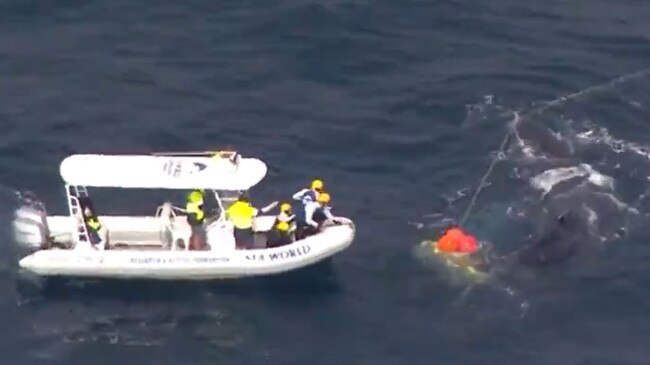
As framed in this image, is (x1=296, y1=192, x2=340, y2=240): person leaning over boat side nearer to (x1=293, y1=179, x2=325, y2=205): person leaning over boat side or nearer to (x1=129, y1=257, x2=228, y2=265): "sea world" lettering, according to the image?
(x1=293, y1=179, x2=325, y2=205): person leaning over boat side

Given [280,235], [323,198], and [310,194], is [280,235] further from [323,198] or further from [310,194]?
[323,198]

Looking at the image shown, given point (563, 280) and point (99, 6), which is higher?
point (99, 6)

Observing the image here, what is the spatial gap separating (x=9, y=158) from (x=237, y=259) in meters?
14.1

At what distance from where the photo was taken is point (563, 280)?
73125mm

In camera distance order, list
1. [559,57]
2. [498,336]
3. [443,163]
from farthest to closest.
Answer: [559,57] < [443,163] < [498,336]

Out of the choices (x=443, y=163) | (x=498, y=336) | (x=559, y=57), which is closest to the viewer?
(x=498, y=336)

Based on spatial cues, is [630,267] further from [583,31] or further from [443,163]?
[583,31]

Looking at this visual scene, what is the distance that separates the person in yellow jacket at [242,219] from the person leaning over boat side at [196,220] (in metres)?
1.25

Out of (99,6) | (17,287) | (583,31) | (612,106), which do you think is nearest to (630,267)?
(612,106)

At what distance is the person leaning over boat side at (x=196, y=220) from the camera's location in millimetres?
74000

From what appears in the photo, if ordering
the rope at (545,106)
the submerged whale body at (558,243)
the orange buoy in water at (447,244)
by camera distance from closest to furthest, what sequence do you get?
the orange buoy in water at (447,244) → the submerged whale body at (558,243) → the rope at (545,106)

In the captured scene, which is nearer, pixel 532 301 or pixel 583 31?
pixel 532 301

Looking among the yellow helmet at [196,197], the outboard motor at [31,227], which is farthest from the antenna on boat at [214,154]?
the outboard motor at [31,227]

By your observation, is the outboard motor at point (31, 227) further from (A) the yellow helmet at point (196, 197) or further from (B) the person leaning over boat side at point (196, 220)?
(A) the yellow helmet at point (196, 197)
